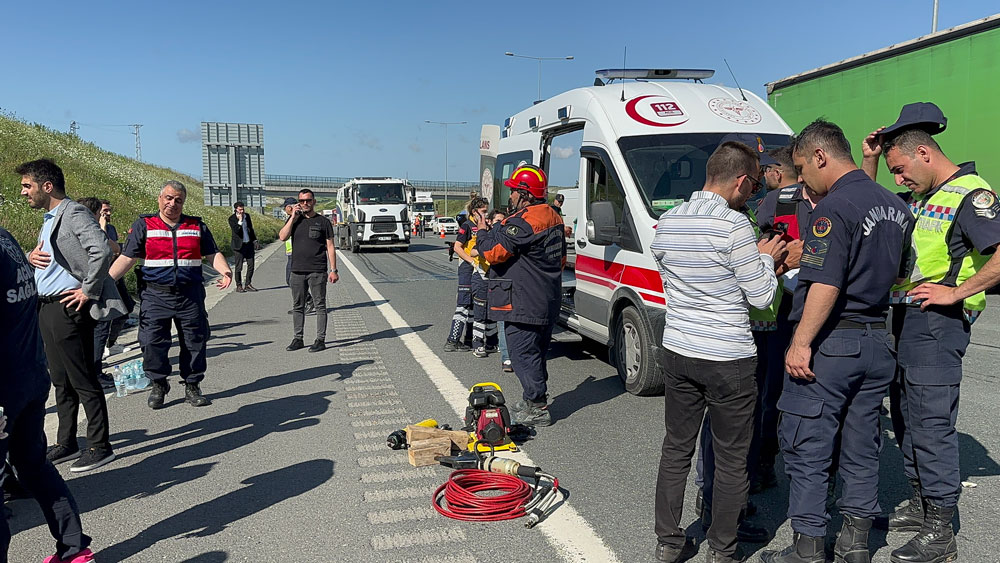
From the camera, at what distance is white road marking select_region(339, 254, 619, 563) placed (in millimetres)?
3525

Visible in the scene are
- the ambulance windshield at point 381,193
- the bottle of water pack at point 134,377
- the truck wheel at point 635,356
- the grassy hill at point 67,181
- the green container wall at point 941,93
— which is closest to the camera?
the truck wheel at point 635,356

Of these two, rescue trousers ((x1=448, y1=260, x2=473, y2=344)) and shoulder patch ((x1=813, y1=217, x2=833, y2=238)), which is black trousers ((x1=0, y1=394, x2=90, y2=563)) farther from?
rescue trousers ((x1=448, y1=260, x2=473, y2=344))

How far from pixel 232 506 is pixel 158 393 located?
2.69 meters

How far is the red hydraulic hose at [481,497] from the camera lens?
396 cm

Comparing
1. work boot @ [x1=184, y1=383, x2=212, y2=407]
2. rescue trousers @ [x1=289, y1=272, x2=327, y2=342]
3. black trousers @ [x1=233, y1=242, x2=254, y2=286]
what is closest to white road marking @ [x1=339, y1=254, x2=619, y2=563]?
rescue trousers @ [x1=289, y1=272, x2=327, y2=342]

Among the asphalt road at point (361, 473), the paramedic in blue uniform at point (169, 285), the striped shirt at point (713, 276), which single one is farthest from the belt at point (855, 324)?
the paramedic in blue uniform at point (169, 285)

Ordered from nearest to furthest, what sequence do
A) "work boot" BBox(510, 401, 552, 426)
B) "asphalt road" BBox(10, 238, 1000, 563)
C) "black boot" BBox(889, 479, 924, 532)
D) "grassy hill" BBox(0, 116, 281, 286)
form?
"asphalt road" BBox(10, 238, 1000, 563)
"black boot" BBox(889, 479, 924, 532)
"work boot" BBox(510, 401, 552, 426)
"grassy hill" BBox(0, 116, 281, 286)

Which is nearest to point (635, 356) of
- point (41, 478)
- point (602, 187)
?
point (602, 187)

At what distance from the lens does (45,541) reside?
376 centimetres

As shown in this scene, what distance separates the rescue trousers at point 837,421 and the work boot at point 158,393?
5.28 m

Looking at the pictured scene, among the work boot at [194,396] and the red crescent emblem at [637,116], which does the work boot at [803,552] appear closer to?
the red crescent emblem at [637,116]

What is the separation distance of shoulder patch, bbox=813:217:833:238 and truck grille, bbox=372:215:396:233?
94.8 feet

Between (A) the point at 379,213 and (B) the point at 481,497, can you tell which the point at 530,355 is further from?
(A) the point at 379,213

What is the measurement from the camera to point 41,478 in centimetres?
331
